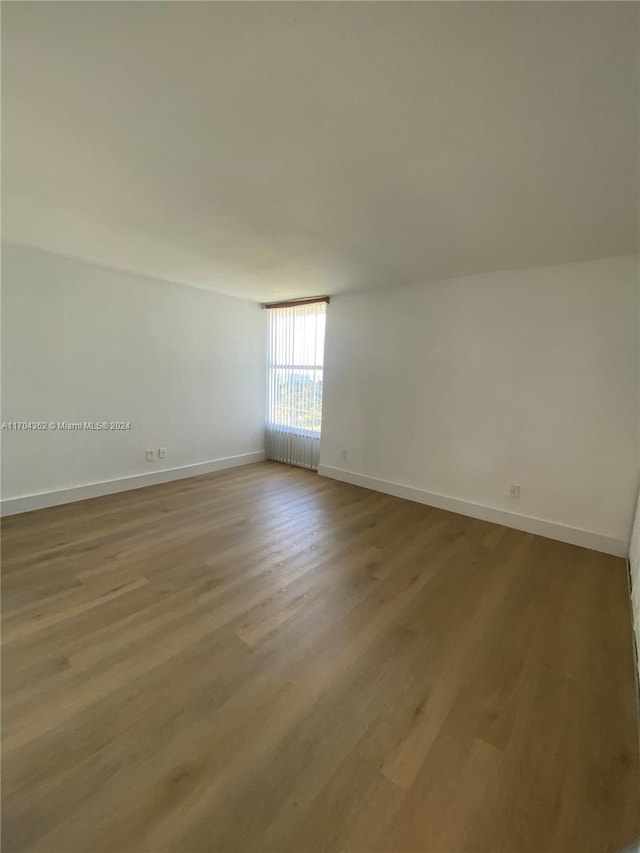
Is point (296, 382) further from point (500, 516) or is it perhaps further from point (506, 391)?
point (500, 516)

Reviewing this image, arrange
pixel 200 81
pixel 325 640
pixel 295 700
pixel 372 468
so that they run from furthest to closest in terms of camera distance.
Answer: pixel 372 468 < pixel 325 640 < pixel 295 700 < pixel 200 81

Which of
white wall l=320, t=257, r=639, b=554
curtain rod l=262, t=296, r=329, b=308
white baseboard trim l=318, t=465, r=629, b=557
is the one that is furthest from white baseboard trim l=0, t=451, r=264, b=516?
curtain rod l=262, t=296, r=329, b=308

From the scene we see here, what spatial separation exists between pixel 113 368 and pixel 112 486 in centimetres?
127

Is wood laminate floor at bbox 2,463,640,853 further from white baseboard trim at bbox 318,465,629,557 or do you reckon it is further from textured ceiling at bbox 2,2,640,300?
textured ceiling at bbox 2,2,640,300

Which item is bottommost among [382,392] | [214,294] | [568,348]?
[382,392]

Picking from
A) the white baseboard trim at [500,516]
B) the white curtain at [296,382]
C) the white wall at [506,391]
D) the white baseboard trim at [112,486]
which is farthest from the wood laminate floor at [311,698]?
the white curtain at [296,382]

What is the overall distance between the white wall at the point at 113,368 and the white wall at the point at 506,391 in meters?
1.62

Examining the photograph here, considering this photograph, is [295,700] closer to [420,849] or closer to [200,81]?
[420,849]

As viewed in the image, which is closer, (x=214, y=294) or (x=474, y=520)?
(x=474, y=520)

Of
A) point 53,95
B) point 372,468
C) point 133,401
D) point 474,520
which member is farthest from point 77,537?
point 474,520

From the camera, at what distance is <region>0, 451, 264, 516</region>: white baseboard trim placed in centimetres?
307

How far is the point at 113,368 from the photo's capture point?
3.55 meters

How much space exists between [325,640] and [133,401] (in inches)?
127

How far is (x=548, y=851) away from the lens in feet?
3.24
